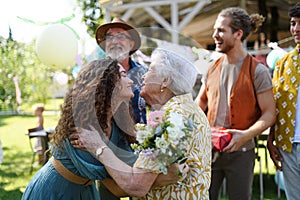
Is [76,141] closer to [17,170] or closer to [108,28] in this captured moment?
[108,28]

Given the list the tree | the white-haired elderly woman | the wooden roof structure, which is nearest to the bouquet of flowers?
the white-haired elderly woman

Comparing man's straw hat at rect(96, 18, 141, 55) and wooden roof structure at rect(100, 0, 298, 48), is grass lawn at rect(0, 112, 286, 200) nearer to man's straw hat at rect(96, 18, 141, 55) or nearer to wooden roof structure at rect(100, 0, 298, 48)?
wooden roof structure at rect(100, 0, 298, 48)

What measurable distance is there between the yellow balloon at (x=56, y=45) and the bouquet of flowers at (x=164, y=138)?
259cm

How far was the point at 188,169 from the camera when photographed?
1504 mm

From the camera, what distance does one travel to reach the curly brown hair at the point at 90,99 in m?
1.39

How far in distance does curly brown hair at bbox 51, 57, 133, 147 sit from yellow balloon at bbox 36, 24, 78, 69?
243cm

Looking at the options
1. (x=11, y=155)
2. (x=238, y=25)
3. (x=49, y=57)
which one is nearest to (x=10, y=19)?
(x=49, y=57)

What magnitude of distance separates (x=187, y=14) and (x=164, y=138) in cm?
651

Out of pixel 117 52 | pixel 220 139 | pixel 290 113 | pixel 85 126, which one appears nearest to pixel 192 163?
pixel 85 126

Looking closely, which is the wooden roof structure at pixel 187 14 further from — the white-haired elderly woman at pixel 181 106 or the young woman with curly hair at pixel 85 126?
the young woman with curly hair at pixel 85 126

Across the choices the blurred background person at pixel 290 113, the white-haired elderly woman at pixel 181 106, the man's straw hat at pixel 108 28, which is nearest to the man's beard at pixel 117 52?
the man's straw hat at pixel 108 28

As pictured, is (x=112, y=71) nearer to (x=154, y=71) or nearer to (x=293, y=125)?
(x=154, y=71)

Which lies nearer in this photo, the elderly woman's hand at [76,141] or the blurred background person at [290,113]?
the elderly woman's hand at [76,141]

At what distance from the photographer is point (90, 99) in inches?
54.7
